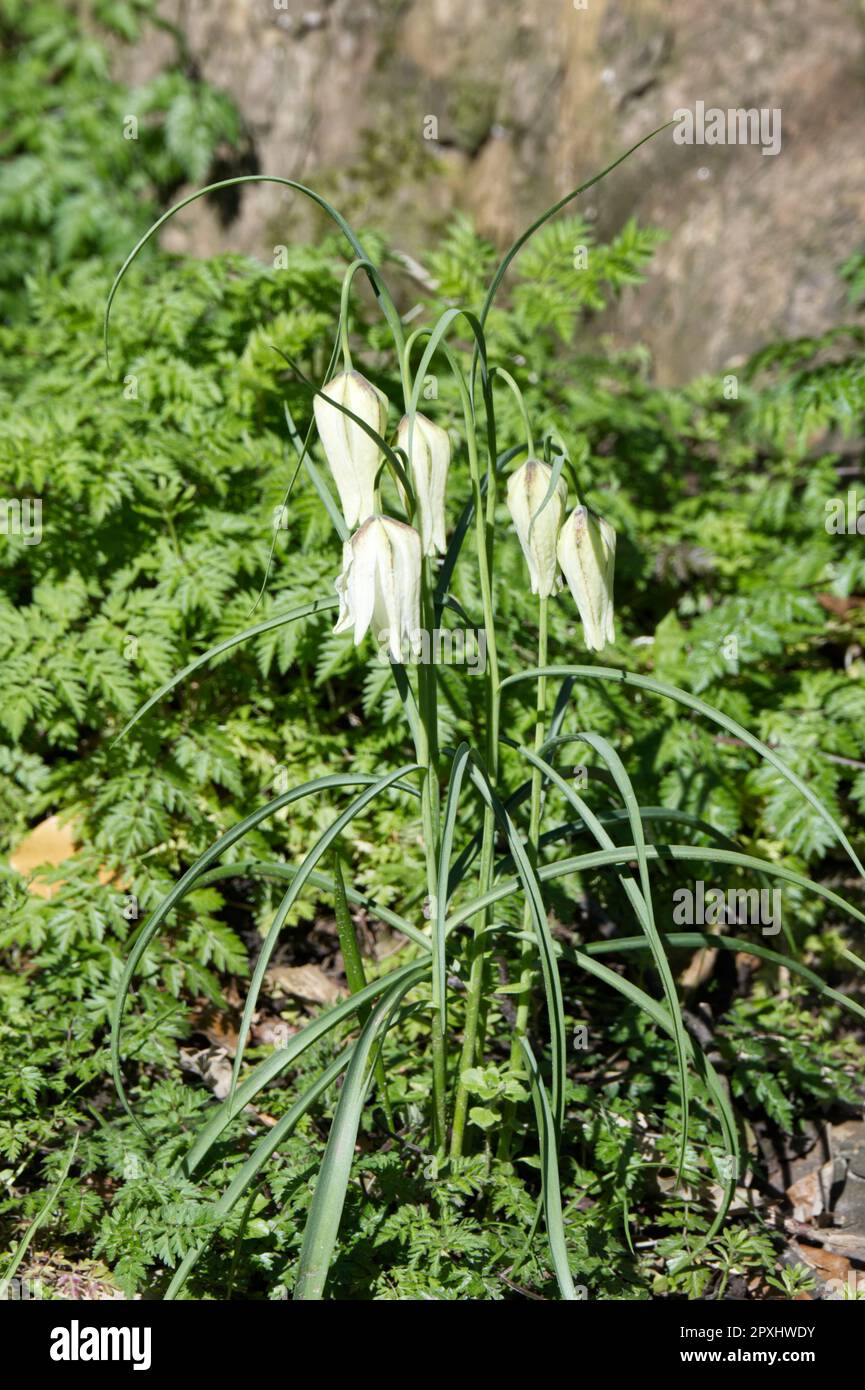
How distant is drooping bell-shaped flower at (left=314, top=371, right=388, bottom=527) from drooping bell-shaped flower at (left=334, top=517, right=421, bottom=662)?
0.07m

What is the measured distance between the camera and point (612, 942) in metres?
→ 1.79

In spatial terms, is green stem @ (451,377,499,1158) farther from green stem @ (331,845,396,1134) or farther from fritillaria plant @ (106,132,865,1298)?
green stem @ (331,845,396,1134)

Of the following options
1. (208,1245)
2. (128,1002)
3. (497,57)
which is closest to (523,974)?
(208,1245)

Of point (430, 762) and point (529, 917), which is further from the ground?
point (430, 762)

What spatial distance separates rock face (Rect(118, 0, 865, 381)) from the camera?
157 inches

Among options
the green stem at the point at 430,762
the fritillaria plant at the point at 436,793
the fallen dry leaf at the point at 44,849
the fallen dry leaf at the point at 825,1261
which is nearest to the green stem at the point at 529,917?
the fritillaria plant at the point at 436,793

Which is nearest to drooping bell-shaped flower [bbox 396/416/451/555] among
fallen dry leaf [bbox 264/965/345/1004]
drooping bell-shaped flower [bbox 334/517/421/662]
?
drooping bell-shaped flower [bbox 334/517/421/662]

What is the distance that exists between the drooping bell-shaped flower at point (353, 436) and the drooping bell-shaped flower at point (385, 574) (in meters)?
0.07

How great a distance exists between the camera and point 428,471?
1.55 meters

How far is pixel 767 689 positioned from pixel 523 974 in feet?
4.09

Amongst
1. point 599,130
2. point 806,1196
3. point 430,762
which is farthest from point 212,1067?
point 599,130

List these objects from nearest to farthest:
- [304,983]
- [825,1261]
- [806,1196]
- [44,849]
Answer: [825,1261] < [806,1196] < [304,983] < [44,849]

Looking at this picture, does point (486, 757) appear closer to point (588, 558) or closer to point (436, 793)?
point (436, 793)

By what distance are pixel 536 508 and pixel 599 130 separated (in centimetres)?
328
